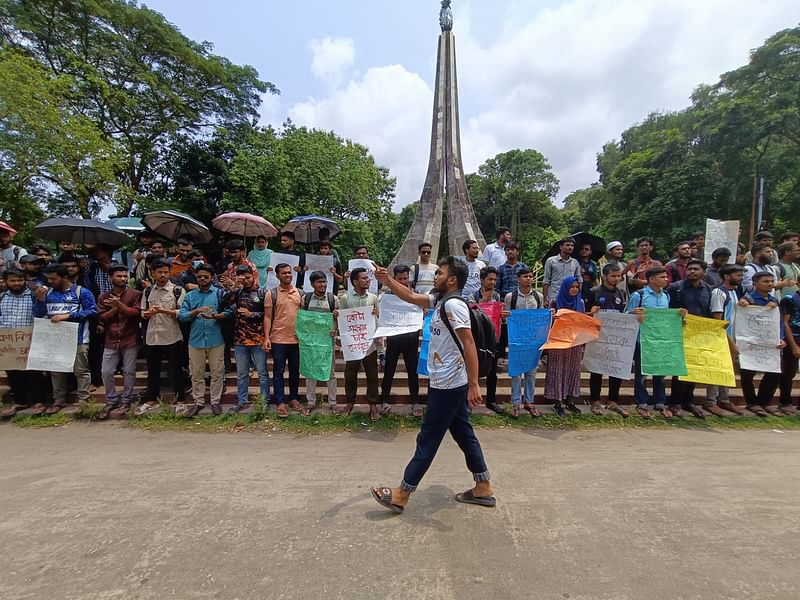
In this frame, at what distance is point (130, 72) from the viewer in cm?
1595

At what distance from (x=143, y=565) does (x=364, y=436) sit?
2.31 meters

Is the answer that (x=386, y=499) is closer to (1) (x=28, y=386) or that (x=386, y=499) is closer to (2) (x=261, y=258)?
(2) (x=261, y=258)

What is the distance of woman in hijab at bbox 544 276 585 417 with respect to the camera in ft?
16.0

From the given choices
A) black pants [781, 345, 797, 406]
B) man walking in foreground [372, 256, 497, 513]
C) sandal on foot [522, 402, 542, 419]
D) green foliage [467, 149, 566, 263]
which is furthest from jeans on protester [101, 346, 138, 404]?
green foliage [467, 149, 566, 263]

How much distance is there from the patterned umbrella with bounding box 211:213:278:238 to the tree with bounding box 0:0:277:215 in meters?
7.67

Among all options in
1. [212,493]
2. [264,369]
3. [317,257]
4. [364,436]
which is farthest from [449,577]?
[317,257]

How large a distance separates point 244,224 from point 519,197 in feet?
107

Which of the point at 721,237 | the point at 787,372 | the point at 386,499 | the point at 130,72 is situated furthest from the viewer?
the point at 130,72

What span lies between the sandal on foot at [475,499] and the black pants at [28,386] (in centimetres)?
546

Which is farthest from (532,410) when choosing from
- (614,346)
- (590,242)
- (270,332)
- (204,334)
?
(204,334)

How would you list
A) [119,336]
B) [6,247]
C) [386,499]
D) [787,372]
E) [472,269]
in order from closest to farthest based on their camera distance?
[386,499] < [119,336] < [787,372] < [6,247] < [472,269]

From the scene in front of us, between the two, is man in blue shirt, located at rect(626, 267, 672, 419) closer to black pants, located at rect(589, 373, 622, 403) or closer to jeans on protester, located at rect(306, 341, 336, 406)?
Answer: black pants, located at rect(589, 373, 622, 403)

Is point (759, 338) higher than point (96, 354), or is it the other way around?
point (759, 338)

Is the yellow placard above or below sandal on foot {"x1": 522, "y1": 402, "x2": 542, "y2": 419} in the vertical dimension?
above
